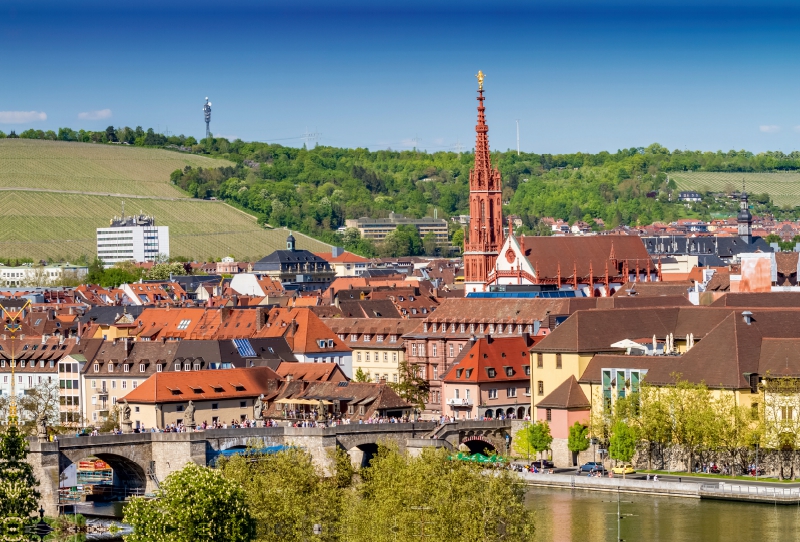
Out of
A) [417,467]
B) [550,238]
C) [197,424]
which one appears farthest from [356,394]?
[550,238]

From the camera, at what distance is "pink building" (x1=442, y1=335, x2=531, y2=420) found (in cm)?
11112

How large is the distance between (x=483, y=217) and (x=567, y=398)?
6482 cm

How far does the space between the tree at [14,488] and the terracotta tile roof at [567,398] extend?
107 feet

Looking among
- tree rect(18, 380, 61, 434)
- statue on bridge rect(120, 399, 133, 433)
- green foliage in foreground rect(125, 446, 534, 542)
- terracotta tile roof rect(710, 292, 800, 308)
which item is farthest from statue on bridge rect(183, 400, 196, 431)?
terracotta tile roof rect(710, 292, 800, 308)

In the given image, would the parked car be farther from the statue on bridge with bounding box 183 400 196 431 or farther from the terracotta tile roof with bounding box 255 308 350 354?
the terracotta tile roof with bounding box 255 308 350 354

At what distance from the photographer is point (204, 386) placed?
10819cm

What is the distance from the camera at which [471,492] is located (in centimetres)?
6806

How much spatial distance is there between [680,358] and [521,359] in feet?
53.0

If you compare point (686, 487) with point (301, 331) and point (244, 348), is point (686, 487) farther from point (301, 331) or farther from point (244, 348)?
point (301, 331)

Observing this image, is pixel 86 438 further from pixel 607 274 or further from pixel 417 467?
pixel 607 274

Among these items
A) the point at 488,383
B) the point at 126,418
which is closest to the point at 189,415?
the point at 126,418

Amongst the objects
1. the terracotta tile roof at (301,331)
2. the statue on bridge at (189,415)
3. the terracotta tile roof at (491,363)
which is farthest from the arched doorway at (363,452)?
the terracotta tile roof at (301,331)

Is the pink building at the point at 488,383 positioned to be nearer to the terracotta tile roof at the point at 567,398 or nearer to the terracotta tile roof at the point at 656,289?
the terracotta tile roof at the point at 567,398

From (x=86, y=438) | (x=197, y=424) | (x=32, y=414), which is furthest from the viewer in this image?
(x=32, y=414)
